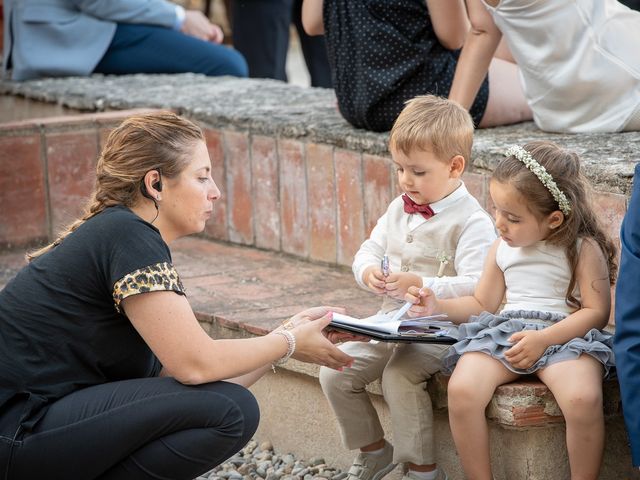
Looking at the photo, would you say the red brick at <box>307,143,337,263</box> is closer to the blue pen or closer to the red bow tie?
the red bow tie

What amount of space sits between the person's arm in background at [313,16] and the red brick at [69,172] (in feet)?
3.15

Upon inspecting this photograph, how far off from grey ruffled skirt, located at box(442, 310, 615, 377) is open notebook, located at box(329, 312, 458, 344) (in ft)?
0.14

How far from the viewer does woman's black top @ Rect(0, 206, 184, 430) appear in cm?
261

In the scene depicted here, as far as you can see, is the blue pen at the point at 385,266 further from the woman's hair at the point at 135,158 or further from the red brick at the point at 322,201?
the red brick at the point at 322,201

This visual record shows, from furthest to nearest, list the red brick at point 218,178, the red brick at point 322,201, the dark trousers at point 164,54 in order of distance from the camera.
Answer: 1. the dark trousers at point 164,54
2. the red brick at point 218,178
3. the red brick at point 322,201

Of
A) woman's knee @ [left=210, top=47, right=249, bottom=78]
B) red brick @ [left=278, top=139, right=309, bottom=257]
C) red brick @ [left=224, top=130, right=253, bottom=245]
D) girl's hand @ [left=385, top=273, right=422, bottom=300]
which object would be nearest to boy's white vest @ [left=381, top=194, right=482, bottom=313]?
girl's hand @ [left=385, top=273, right=422, bottom=300]

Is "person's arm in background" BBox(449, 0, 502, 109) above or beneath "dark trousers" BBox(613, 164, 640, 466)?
above

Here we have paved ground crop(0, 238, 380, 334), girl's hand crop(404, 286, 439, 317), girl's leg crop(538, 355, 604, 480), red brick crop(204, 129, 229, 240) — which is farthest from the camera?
red brick crop(204, 129, 229, 240)

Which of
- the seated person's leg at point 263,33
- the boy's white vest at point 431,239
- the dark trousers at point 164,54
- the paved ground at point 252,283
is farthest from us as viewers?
the seated person's leg at point 263,33

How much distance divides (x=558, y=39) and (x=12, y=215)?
209 cm

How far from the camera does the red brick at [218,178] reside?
176 inches

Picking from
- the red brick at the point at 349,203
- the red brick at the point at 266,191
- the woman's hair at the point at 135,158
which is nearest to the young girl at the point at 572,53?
the red brick at the point at 349,203

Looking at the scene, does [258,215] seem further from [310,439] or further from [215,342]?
[215,342]

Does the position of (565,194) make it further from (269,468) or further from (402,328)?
Answer: (269,468)
